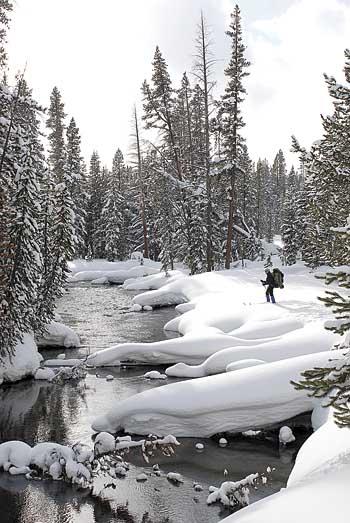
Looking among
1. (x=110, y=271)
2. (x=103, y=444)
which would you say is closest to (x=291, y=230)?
(x=110, y=271)

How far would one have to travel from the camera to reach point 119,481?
33.4ft

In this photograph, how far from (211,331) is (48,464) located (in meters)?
9.88

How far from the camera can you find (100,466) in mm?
10719

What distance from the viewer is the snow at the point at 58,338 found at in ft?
68.2

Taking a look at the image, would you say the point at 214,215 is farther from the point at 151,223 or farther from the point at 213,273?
the point at 151,223

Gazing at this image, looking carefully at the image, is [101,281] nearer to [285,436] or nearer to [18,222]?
[18,222]

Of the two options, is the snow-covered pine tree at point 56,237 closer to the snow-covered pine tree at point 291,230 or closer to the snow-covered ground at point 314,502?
the snow-covered ground at point 314,502

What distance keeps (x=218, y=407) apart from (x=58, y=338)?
10.5 meters

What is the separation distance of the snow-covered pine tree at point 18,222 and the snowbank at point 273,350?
5.44 meters

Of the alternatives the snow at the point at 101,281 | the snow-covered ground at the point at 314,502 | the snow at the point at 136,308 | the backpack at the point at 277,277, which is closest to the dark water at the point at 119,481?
the snow-covered ground at the point at 314,502

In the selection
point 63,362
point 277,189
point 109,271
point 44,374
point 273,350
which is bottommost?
point 44,374

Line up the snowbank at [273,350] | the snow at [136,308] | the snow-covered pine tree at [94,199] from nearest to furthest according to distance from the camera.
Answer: the snowbank at [273,350], the snow at [136,308], the snow-covered pine tree at [94,199]

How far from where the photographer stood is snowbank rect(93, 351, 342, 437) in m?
12.3

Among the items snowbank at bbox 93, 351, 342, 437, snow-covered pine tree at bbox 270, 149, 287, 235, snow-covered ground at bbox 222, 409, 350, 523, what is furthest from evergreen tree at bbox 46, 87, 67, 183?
snow-covered pine tree at bbox 270, 149, 287, 235
